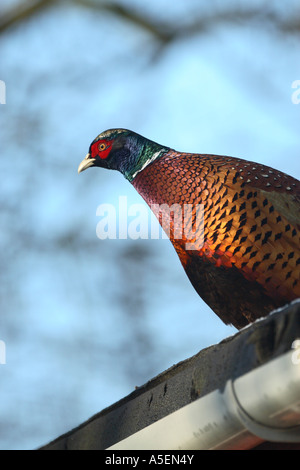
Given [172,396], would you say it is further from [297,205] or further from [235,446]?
[297,205]

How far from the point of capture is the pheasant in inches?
113

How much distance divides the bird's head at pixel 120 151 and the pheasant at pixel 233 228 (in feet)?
0.93

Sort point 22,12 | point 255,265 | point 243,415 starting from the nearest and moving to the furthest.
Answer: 1. point 243,415
2. point 255,265
3. point 22,12

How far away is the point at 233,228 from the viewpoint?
293cm

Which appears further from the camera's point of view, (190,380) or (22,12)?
(22,12)

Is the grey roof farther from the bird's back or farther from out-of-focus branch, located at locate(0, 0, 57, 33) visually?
out-of-focus branch, located at locate(0, 0, 57, 33)

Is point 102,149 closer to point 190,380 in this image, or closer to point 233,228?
point 233,228

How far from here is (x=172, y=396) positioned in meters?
2.20

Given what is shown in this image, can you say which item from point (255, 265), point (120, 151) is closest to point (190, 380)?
point (255, 265)

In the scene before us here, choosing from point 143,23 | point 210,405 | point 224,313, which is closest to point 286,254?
point 224,313

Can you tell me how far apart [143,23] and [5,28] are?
0.76 metres

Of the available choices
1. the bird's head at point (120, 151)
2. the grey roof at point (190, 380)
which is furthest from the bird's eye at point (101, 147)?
the grey roof at point (190, 380)

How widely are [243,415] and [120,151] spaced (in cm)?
246

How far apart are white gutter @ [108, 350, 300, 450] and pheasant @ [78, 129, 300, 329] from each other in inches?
42.4
